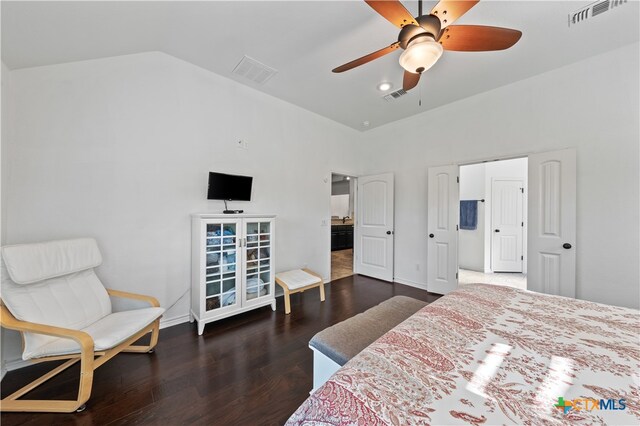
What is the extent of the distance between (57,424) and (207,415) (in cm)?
86

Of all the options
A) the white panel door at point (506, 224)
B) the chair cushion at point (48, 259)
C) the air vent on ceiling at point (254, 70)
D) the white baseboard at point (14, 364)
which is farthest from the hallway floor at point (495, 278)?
the white baseboard at point (14, 364)

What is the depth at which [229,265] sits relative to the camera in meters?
2.60

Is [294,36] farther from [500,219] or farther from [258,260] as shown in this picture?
[500,219]

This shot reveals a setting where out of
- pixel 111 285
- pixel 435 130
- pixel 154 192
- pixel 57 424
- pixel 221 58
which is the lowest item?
pixel 57 424

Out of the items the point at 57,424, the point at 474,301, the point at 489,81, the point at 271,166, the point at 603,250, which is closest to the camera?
the point at 57,424

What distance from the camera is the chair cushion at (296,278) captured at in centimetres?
296

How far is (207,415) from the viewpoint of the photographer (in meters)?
1.42

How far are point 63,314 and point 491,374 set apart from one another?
2.69 metres

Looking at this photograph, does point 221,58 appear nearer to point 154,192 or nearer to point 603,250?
point 154,192

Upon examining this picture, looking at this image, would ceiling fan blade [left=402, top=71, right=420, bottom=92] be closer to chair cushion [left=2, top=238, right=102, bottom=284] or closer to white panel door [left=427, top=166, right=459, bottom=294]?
white panel door [left=427, top=166, right=459, bottom=294]

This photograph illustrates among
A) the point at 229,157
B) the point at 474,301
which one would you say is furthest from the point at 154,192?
the point at 474,301

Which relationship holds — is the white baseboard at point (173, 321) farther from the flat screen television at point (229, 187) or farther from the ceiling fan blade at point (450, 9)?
the ceiling fan blade at point (450, 9)

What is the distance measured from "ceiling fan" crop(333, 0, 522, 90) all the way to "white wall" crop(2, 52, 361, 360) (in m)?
2.18

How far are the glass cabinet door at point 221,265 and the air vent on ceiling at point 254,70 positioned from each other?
183 centimetres
